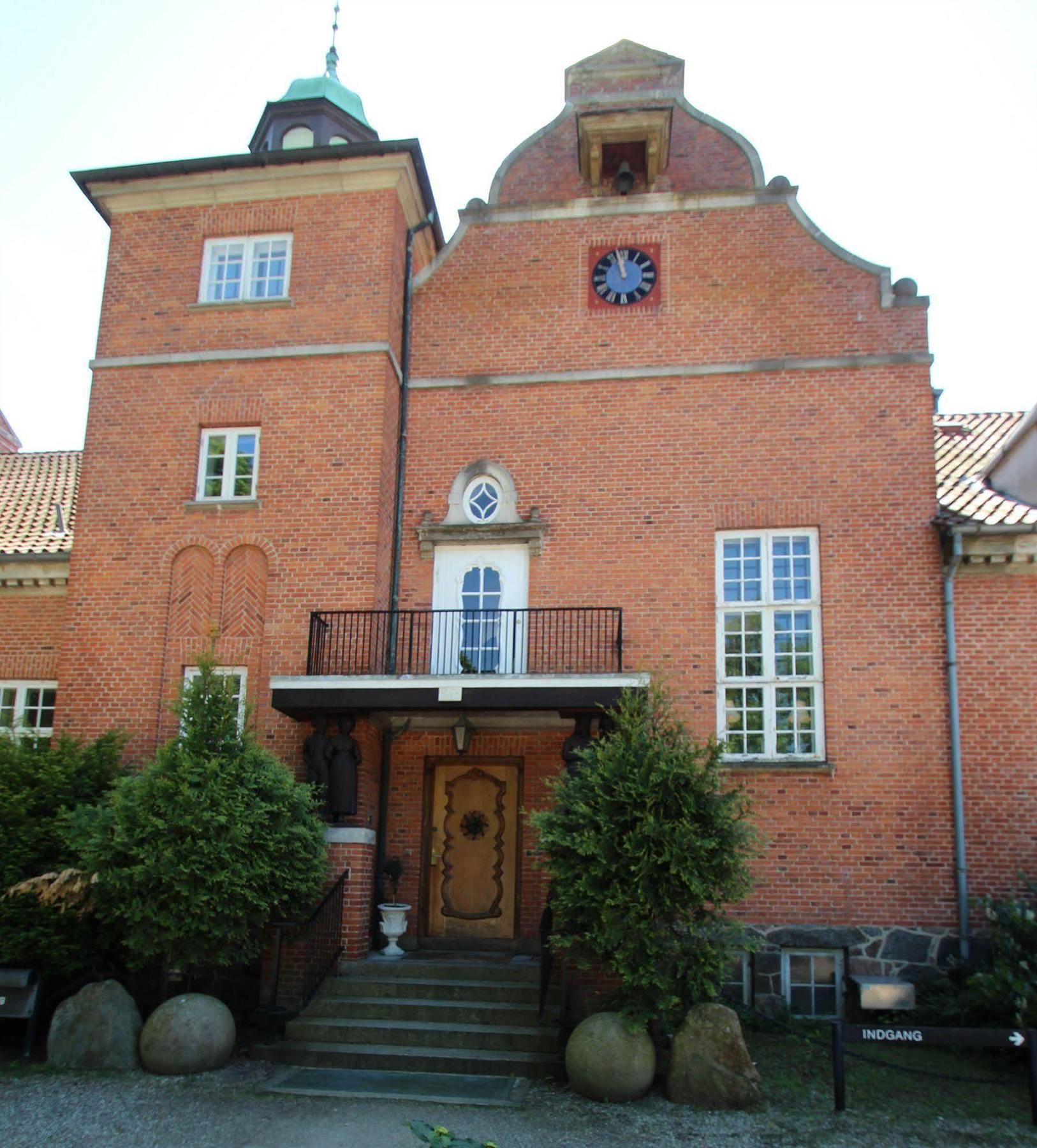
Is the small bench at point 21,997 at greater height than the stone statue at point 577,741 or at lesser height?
lesser

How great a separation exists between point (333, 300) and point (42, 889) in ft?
26.5

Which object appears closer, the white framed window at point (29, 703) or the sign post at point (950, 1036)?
the sign post at point (950, 1036)

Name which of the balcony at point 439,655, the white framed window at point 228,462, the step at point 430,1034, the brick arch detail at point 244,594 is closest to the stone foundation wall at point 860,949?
the step at point 430,1034

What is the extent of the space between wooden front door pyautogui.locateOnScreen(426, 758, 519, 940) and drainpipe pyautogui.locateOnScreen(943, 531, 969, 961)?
5072mm

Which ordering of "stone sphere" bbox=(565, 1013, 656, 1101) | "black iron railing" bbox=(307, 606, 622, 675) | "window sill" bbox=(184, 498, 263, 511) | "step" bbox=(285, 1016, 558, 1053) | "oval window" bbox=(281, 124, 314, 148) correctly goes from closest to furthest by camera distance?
"stone sphere" bbox=(565, 1013, 656, 1101) → "step" bbox=(285, 1016, 558, 1053) → "black iron railing" bbox=(307, 606, 622, 675) → "window sill" bbox=(184, 498, 263, 511) → "oval window" bbox=(281, 124, 314, 148)

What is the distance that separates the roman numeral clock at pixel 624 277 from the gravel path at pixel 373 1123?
9.61m

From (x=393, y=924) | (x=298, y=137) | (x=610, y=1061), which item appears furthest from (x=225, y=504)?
(x=610, y=1061)

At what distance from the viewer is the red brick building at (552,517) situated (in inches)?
526

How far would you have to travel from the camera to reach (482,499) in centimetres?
1517

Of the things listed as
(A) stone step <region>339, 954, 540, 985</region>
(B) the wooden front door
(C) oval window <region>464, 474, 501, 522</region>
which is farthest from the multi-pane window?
(A) stone step <region>339, 954, 540, 985</region>

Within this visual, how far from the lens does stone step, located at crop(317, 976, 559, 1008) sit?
12062 millimetres

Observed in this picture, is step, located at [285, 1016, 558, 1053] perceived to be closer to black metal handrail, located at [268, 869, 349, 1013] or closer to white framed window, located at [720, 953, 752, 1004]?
black metal handrail, located at [268, 869, 349, 1013]

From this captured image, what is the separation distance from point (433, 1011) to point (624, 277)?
30.8ft

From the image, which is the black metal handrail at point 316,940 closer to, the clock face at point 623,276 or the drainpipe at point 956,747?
the drainpipe at point 956,747
